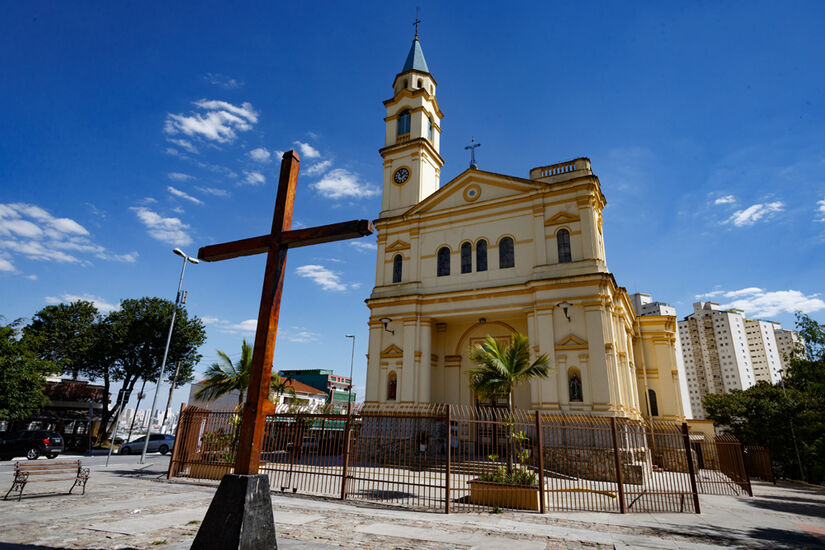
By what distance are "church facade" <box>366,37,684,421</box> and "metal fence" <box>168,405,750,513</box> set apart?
7.02 ft

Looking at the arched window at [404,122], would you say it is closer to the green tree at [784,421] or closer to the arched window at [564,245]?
the arched window at [564,245]

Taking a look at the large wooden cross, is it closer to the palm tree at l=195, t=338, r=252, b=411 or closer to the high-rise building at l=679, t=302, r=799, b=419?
the palm tree at l=195, t=338, r=252, b=411

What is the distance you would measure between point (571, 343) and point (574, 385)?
1.79 meters

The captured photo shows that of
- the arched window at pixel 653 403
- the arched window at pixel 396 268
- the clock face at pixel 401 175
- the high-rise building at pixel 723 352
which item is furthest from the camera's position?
the high-rise building at pixel 723 352

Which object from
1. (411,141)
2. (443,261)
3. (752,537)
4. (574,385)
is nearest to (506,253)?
(443,261)

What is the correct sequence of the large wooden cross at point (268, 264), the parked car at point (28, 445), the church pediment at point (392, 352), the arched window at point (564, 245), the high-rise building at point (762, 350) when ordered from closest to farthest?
the large wooden cross at point (268, 264) < the arched window at point (564, 245) < the parked car at point (28, 445) < the church pediment at point (392, 352) < the high-rise building at point (762, 350)

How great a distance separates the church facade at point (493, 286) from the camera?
18.8 m

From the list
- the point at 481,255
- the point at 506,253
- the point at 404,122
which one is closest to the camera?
the point at 506,253

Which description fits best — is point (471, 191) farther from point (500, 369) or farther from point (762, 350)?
point (762, 350)

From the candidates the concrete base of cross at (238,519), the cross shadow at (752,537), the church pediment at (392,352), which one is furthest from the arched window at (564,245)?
the concrete base of cross at (238,519)

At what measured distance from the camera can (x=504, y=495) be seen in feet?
32.9

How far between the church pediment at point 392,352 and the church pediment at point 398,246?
5535mm

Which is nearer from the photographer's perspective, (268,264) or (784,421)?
(268,264)

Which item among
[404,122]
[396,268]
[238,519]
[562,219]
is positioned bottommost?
[238,519]
